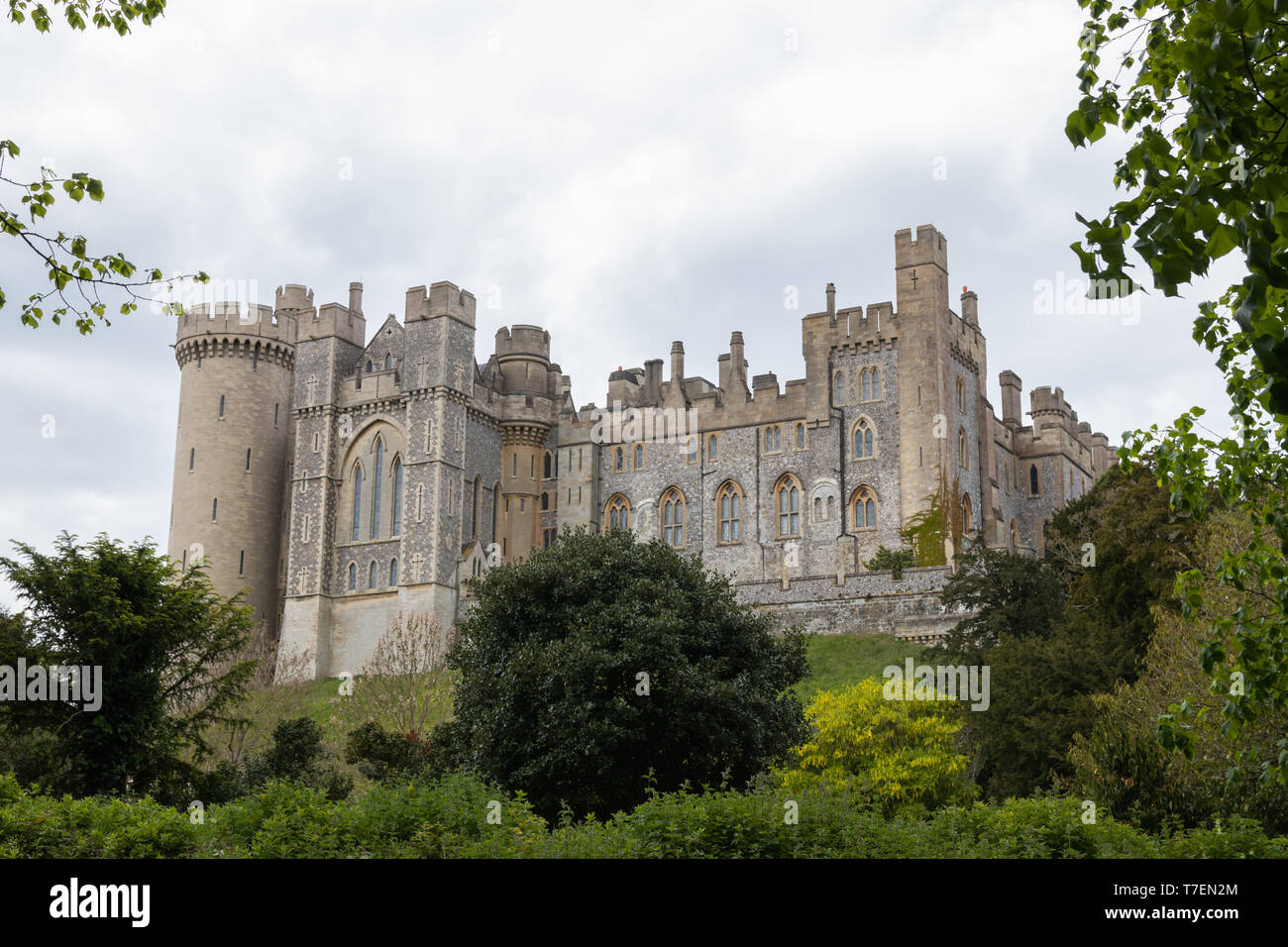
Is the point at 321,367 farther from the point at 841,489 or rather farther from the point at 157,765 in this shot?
the point at 157,765

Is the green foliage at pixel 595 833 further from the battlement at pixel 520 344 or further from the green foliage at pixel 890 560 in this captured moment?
the battlement at pixel 520 344

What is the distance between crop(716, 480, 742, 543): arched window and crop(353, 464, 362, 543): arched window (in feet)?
54.9

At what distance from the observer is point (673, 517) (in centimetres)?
6316

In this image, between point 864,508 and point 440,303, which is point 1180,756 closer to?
point 864,508

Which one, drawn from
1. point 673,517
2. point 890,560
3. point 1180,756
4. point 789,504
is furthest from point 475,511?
point 1180,756

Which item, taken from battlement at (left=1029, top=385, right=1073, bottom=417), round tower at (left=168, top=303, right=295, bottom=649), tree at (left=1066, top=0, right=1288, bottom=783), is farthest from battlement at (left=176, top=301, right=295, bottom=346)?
tree at (left=1066, top=0, right=1288, bottom=783)

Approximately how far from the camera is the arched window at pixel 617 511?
6425 centimetres

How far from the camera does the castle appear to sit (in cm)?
5684

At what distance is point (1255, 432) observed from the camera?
1068 cm

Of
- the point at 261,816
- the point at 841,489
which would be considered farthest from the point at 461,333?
the point at 261,816

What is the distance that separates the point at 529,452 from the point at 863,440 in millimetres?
16946

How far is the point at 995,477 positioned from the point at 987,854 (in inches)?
1873

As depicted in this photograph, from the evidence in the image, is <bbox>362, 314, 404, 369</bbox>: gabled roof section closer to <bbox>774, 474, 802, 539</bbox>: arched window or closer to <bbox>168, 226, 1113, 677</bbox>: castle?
<bbox>168, 226, 1113, 677</bbox>: castle

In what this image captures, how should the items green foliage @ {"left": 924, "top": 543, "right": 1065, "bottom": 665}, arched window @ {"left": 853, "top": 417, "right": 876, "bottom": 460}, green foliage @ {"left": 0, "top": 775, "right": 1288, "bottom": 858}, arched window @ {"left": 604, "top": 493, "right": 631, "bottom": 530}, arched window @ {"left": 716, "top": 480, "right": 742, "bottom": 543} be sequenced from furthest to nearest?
arched window @ {"left": 604, "top": 493, "right": 631, "bottom": 530}
arched window @ {"left": 716, "top": 480, "right": 742, "bottom": 543}
arched window @ {"left": 853, "top": 417, "right": 876, "bottom": 460}
green foliage @ {"left": 924, "top": 543, "right": 1065, "bottom": 665}
green foliage @ {"left": 0, "top": 775, "right": 1288, "bottom": 858}
